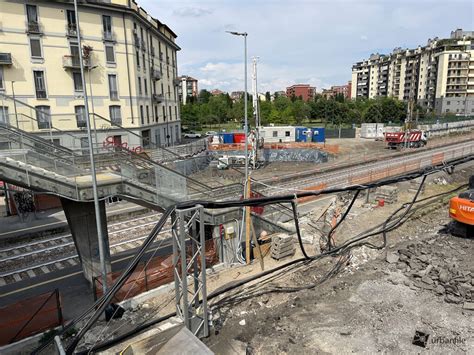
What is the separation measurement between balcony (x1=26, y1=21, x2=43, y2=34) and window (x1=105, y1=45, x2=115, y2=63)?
6.72 m

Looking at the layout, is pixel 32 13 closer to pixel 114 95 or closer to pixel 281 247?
pixel 114 95

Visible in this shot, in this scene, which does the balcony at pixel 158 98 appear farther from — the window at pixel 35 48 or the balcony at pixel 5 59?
the balcony at pixel 5 59

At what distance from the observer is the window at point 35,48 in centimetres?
3506

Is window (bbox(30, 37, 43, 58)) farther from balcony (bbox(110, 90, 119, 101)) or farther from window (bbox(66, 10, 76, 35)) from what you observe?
balcony (bbox(110, 90, 119, 101))

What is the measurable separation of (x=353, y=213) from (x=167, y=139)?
135 feet

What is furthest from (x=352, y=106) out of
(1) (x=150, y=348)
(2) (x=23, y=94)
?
(1) (x=150, y=348)

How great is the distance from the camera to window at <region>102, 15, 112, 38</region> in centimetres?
3875

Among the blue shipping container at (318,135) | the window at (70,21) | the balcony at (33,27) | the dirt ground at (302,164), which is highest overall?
the window at (70,21)

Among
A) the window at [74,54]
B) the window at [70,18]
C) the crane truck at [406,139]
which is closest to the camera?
the window at [70,18]

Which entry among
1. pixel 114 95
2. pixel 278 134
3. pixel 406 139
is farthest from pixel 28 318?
pixel 406 139

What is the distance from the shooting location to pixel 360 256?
1193 centimetres

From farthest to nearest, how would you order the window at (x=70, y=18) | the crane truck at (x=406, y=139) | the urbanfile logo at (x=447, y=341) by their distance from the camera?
the crane truck at (x=406, y=139), the window at (x=70, y=18), the urbanfile logo at (x=447, y=341)

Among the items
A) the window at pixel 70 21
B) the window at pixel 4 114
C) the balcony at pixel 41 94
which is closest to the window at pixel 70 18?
the window at pixel 70 21

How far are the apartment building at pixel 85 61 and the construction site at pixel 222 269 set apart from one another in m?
16.4
